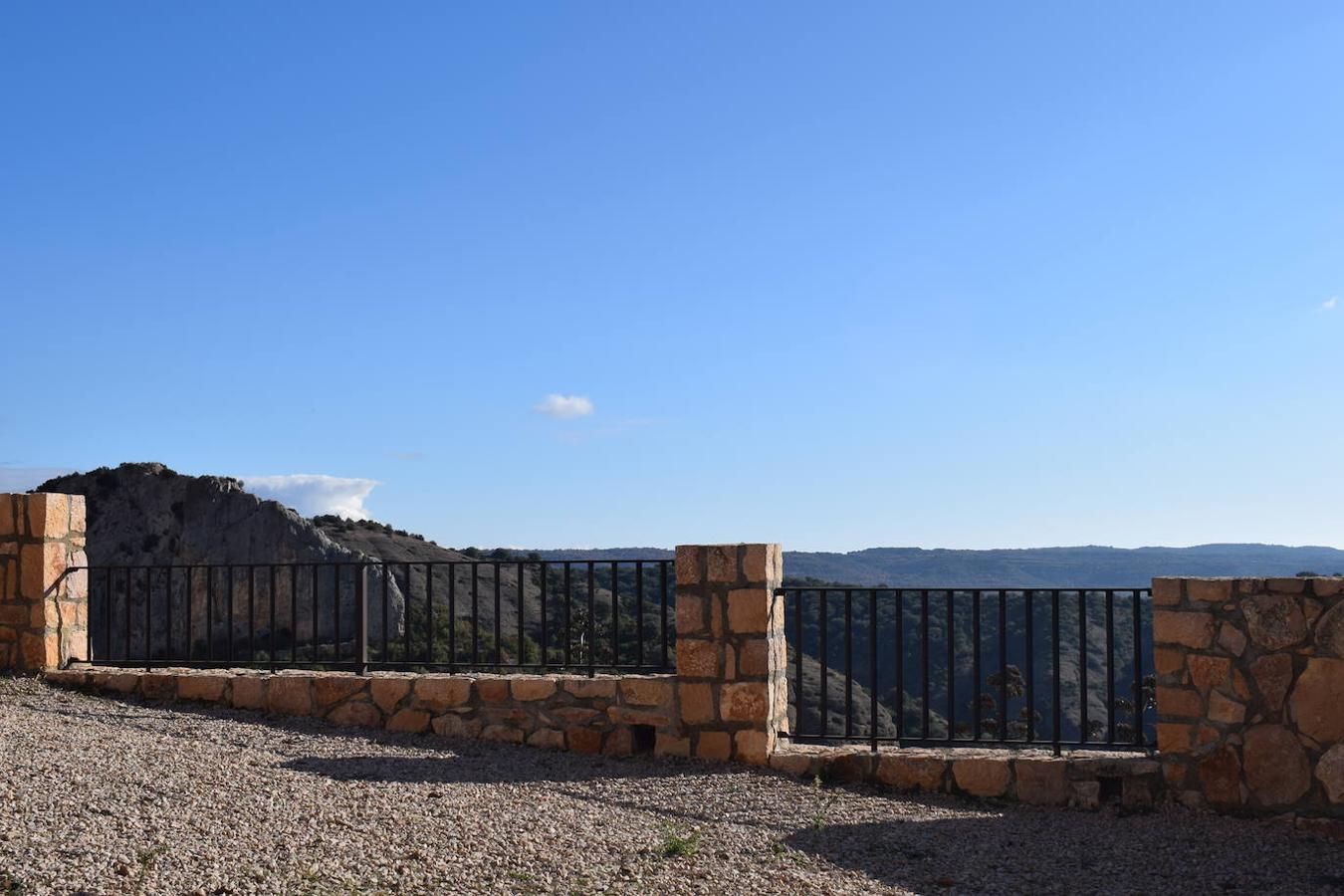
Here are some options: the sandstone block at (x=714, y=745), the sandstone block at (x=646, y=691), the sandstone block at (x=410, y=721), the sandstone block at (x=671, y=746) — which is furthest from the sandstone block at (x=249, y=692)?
the sandstone block at (x=714, y=745)

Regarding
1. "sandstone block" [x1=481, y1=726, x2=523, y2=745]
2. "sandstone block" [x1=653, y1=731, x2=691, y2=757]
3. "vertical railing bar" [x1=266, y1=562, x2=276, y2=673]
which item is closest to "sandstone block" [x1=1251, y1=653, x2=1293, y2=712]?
"sandstone block" [x1=653, y1=731, x2=691, y2=757]

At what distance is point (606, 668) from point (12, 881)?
14.6ft

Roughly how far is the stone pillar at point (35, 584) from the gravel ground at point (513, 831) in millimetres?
1917

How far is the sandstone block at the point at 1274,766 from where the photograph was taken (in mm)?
6637

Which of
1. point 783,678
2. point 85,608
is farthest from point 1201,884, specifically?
point 85,608

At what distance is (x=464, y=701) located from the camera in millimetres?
8453

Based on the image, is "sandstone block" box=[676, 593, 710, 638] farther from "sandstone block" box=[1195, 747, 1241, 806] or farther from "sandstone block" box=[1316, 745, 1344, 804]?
"sandstone block" box=[1316, 745, 1344, 804]

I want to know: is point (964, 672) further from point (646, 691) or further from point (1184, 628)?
point (1184, 628)

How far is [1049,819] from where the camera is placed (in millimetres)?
6820

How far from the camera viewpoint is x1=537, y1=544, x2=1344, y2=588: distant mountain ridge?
158 feet

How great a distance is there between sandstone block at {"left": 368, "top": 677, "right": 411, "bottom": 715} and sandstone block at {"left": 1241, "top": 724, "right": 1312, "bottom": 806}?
5752 millimetres

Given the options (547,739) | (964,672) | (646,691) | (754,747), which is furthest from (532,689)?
(964,672)

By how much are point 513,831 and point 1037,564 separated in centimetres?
5173

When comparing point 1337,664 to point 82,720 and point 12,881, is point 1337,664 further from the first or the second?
point 82,720
